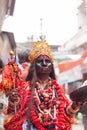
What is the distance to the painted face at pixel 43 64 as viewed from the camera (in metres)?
3.30

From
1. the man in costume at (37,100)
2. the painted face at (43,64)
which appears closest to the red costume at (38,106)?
the man in costume at (37,100)

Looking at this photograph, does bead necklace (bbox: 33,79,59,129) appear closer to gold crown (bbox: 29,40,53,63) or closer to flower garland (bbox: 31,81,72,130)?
flower garland (bbox: 31,81,72,130)

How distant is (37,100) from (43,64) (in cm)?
33

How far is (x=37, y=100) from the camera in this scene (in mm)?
3230

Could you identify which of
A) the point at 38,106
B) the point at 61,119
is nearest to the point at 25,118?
the point at 38,106

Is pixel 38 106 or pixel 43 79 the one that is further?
pixel 43 79

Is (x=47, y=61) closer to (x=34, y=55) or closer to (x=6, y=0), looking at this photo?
(x=34, y=55)

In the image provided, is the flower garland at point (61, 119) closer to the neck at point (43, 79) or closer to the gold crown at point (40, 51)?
the neck at point (43, 79)

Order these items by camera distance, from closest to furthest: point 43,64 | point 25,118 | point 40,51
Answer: point 25,118 → point 43,64 → point 40,51

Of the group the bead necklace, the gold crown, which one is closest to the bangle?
the bead necklace

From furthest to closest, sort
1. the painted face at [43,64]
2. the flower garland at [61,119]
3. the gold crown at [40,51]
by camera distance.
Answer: the gold crown at [40,51], the painted face at [43,64], the flower garland at [61,119]

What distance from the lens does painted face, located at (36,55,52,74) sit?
3.30 m

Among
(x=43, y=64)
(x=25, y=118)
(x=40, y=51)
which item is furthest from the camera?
(x=40, y=51)

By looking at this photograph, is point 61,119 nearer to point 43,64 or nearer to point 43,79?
point 43,79
